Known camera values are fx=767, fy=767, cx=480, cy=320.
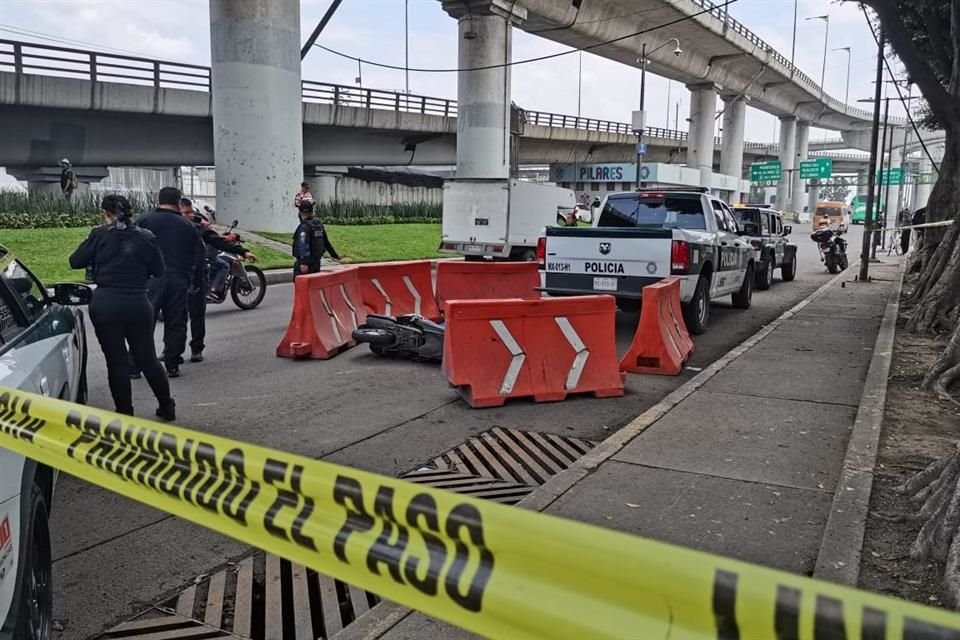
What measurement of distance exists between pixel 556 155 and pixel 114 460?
57.1m

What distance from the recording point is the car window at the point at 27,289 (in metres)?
3.88

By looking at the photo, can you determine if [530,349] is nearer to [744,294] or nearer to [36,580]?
[36,580]

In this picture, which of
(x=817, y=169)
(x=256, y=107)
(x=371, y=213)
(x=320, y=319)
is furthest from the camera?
(x=817, y=169)

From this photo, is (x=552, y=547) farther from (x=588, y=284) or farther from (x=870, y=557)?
(x=588, y=284)

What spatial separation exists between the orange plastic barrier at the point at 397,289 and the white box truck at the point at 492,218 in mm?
9716

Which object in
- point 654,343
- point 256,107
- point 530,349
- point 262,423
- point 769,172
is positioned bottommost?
point 262,423

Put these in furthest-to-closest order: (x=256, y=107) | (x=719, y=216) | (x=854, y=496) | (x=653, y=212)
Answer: (x=256, y=107)
(x=719, y=216)
(x=653, y=212)
(x=854, y=496)

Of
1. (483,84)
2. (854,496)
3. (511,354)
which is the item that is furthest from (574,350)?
(483,84)

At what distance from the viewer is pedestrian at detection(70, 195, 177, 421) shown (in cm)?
582

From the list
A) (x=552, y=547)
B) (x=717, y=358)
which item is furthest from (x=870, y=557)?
(x=717, y=358)

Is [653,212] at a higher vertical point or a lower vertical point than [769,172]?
lower

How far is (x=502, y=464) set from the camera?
5.55 metres

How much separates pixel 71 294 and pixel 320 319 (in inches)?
175

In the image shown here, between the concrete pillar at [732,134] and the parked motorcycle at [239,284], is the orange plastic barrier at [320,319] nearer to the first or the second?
the parked motorcycle at [239,284]
